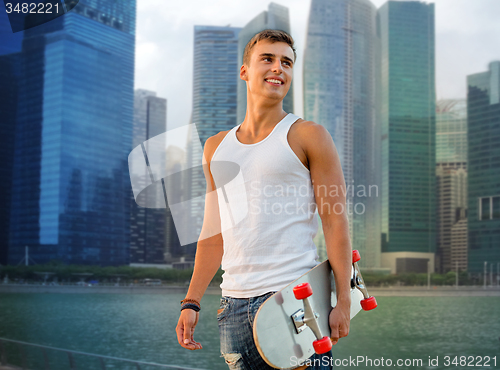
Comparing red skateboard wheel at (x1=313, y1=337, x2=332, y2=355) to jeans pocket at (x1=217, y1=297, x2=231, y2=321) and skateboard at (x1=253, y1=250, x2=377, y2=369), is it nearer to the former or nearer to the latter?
skateboard at (x1=253, y1=250, x2=377, y2=369)

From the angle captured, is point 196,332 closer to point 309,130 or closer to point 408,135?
point 309,130

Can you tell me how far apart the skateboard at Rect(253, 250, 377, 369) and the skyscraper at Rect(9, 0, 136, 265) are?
8085cm

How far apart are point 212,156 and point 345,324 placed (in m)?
0.62

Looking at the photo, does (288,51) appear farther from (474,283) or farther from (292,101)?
(474,283)

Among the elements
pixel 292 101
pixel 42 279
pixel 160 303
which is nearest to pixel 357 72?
pixel 292 101

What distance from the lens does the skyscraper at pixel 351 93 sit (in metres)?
93.9

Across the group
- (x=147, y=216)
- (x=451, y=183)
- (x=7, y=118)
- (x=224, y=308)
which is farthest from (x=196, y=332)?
(x=451, y=183)

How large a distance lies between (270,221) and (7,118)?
323 feet

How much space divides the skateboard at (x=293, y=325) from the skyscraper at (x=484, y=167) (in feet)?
295

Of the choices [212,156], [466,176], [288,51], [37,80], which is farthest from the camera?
[466,176]

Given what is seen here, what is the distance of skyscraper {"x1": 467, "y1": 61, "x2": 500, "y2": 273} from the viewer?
280 ft

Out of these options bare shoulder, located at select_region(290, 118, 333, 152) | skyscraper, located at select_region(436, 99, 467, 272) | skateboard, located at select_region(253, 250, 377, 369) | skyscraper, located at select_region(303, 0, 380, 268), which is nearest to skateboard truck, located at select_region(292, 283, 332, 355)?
skateboard, located at select_region(253, 250, 377, 369)

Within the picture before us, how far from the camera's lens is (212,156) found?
1.51 meters

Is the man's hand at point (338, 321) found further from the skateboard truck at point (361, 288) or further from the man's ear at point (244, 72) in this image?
the man's ear at point (244, 72)
